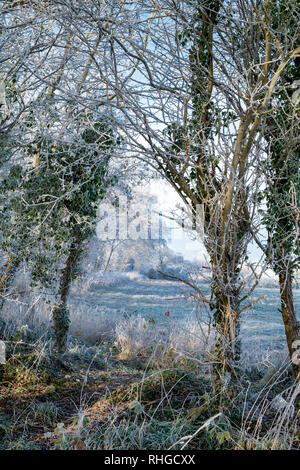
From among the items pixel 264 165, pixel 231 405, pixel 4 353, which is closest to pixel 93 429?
pixel 231 405

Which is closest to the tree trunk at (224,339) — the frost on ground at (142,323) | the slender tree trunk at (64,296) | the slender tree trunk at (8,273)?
the frost on ground at (142,323)

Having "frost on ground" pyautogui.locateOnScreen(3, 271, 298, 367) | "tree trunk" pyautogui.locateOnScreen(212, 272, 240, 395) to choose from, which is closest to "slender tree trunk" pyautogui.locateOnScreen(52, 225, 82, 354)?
"frost on ground" pyautogui.locateOnScreen(3, 271, 298, 367)

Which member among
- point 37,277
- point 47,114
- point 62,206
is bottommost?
point 37,277

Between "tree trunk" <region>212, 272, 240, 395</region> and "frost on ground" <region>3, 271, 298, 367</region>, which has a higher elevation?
"tree trunk" <region>212, 272, 240, 395</region>

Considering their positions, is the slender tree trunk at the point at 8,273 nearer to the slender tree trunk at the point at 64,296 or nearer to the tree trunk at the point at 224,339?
the slender tree trunk at the point at 64,296

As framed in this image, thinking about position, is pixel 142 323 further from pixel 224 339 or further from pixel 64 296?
pixel 224 339

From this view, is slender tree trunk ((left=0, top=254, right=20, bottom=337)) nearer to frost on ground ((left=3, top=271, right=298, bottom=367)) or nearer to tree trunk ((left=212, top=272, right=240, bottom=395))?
frost on ground ((left=3, top=271, right=298, bottom=367))

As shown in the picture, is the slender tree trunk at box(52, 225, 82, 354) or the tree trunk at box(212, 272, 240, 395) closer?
the tree trunk at box(212, 272, 240, 395)

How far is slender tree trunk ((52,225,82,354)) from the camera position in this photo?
4.90 metres

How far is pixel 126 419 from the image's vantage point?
3.14 m

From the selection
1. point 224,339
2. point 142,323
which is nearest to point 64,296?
point 142,323

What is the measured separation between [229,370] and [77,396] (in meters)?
1.65

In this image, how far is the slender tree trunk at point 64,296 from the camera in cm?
490

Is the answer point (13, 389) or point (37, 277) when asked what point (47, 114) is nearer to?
point (37, 277)
